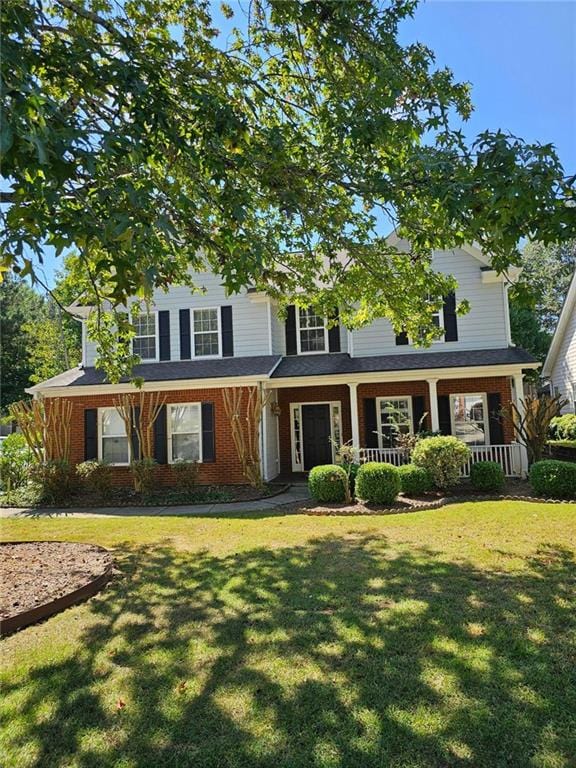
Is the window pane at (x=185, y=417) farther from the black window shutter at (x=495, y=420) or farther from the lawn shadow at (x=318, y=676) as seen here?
the lawn shadow at (x=318, y=676)

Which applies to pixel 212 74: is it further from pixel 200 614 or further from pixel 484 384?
pixel 484 384

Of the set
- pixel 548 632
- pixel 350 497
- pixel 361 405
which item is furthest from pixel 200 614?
pixel 361 405

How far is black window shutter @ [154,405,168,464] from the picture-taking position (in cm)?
1426

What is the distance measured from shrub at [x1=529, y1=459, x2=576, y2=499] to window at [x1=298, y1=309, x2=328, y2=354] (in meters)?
7.76

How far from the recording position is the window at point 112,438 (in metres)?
14.5

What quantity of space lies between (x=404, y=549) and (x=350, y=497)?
410cm

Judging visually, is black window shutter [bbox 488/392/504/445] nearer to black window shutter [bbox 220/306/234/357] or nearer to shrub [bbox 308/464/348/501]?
shrub [bbox 308/464/348/501]

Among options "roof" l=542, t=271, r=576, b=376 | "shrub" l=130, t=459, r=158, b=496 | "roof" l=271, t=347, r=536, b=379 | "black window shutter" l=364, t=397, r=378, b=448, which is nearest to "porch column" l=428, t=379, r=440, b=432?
"roof" l=271, t=347, r=536, b=379

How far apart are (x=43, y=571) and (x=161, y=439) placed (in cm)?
848

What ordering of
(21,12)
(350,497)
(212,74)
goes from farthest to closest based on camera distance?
(350,497) < (212,74) < (21,12)

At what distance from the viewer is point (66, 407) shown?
1415 centimetres

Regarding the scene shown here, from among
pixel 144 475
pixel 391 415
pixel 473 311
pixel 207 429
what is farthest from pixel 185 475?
pixel 473 311

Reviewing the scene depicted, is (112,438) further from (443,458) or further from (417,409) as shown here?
(443,458)

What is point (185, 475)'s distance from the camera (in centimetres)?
1305
